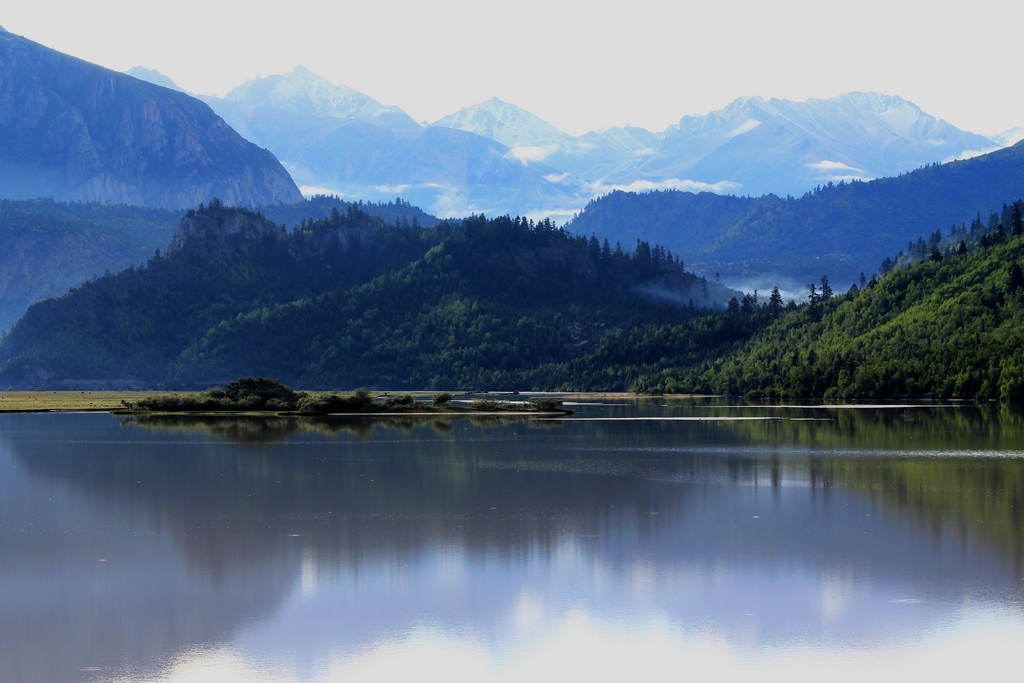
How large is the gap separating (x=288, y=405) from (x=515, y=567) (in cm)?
12057

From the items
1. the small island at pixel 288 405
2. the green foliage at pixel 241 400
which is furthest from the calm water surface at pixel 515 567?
the green foliage at pixel 241 400

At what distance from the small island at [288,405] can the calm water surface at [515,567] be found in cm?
7222

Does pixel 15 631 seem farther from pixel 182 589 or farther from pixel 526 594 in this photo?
pixel 526 594

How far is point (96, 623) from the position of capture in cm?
3572

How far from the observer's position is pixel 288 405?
160 meters

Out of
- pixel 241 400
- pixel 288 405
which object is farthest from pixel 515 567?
pixel 241 400

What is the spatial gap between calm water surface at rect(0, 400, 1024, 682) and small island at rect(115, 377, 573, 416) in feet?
237

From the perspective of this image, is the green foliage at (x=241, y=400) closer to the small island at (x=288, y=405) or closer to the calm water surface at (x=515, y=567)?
the small island at (x=288, y=405)

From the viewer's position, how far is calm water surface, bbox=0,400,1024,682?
32.2 meters

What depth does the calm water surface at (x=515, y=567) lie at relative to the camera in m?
32.2

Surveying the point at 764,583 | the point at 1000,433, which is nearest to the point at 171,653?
the point at 764,583

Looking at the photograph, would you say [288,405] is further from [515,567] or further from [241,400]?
[515,567]

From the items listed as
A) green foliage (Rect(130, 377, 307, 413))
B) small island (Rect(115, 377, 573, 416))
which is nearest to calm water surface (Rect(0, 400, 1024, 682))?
small island (Rect(115, 377, 573, 416))

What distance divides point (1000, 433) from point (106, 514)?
75.1 meters
